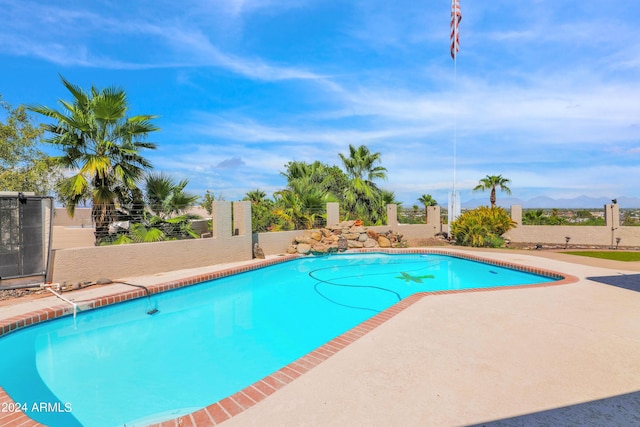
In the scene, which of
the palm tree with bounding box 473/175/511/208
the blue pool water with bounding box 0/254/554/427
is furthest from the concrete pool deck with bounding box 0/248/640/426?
the palm tree with bounding box 473/175/511/208

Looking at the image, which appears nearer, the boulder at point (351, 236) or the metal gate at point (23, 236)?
the metal gate at point (23, 236)

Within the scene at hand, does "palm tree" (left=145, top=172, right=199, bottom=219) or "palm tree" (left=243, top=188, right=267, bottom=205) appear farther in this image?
"palm tree" (left=243, top=188, right=267, bottom=205)

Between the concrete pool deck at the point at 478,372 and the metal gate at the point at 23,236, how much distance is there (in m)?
6.97

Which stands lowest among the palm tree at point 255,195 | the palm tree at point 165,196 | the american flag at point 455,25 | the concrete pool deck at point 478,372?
the concrete pool deck at point 478,372

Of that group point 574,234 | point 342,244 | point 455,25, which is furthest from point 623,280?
point 455,25

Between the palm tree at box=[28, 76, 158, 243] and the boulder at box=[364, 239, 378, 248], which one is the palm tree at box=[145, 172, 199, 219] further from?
the boulder at box=[364, 239, 378, 248]

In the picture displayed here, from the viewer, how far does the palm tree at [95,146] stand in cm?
807

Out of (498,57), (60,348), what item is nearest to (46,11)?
(60,348)

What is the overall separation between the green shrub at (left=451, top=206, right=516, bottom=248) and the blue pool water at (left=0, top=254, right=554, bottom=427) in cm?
551

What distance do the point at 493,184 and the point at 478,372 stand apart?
20342 mm

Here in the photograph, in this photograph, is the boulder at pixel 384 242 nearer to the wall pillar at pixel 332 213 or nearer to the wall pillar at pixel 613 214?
the wall pillar at pixel 332 213

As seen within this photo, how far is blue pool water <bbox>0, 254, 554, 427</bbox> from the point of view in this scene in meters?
3.21

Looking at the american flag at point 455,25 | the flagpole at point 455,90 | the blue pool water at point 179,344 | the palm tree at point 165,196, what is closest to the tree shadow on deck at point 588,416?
the blue pool water at point 179,344

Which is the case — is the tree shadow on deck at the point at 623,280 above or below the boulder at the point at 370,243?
below
